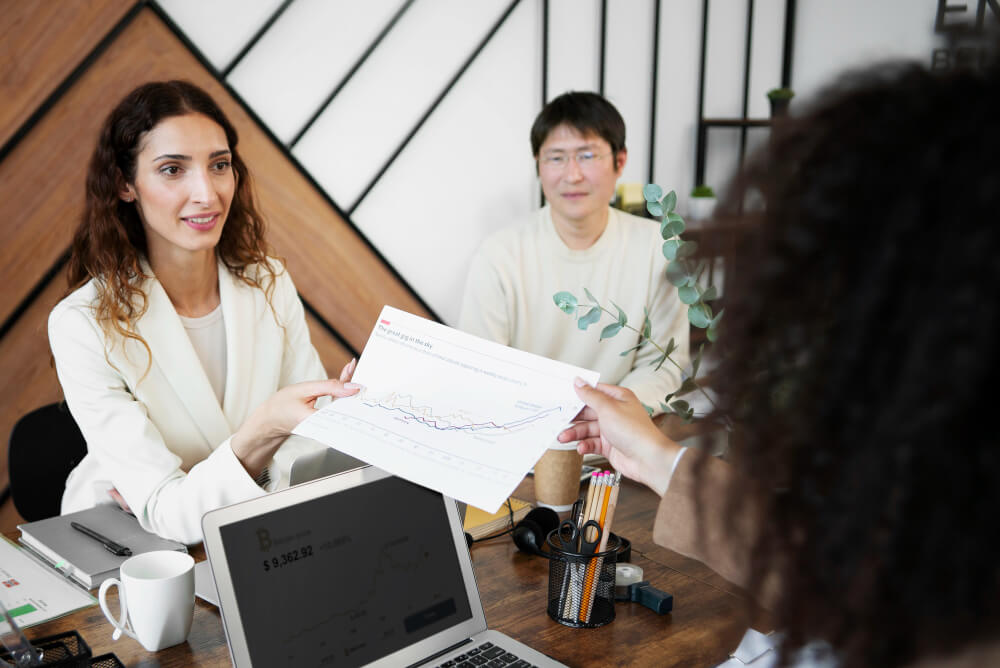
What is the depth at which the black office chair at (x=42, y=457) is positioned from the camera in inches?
67.9

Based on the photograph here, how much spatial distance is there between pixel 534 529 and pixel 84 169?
73.7 inches

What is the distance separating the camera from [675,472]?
1.03 metres

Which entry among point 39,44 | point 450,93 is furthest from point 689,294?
point 450,93

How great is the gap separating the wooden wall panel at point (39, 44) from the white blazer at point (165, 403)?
91cm

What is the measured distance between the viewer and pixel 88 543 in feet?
4.23

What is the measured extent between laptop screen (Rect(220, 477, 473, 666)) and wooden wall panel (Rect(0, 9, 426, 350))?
1.80 meters

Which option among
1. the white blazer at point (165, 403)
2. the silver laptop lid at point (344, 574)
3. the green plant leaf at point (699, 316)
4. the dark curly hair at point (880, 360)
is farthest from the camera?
the white blazer at point (165, 403)

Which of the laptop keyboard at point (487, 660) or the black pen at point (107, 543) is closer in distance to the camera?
the laptop keyboard at point (487, 660)

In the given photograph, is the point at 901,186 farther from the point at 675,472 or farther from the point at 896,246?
the point at 675,472

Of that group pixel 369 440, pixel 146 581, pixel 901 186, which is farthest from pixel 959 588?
pixel 146 581

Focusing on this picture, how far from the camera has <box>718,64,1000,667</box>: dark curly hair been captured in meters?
0.47

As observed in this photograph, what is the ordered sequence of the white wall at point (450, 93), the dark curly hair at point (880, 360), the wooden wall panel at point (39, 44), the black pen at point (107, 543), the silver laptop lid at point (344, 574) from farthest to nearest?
the white wall at point (450, 93)
the wooden wall panel at point (39, 44)
the black pen at point (107, 543)
the silver laptop lid at point (344, 574)
the dark curly hair at point (880, 360)

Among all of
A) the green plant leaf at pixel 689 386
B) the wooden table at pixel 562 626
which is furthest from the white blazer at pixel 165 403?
the green plant leaf at pixel 689 386

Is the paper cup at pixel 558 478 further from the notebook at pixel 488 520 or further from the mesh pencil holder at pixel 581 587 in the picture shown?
the mesh pencil holder at pixel 581 587
